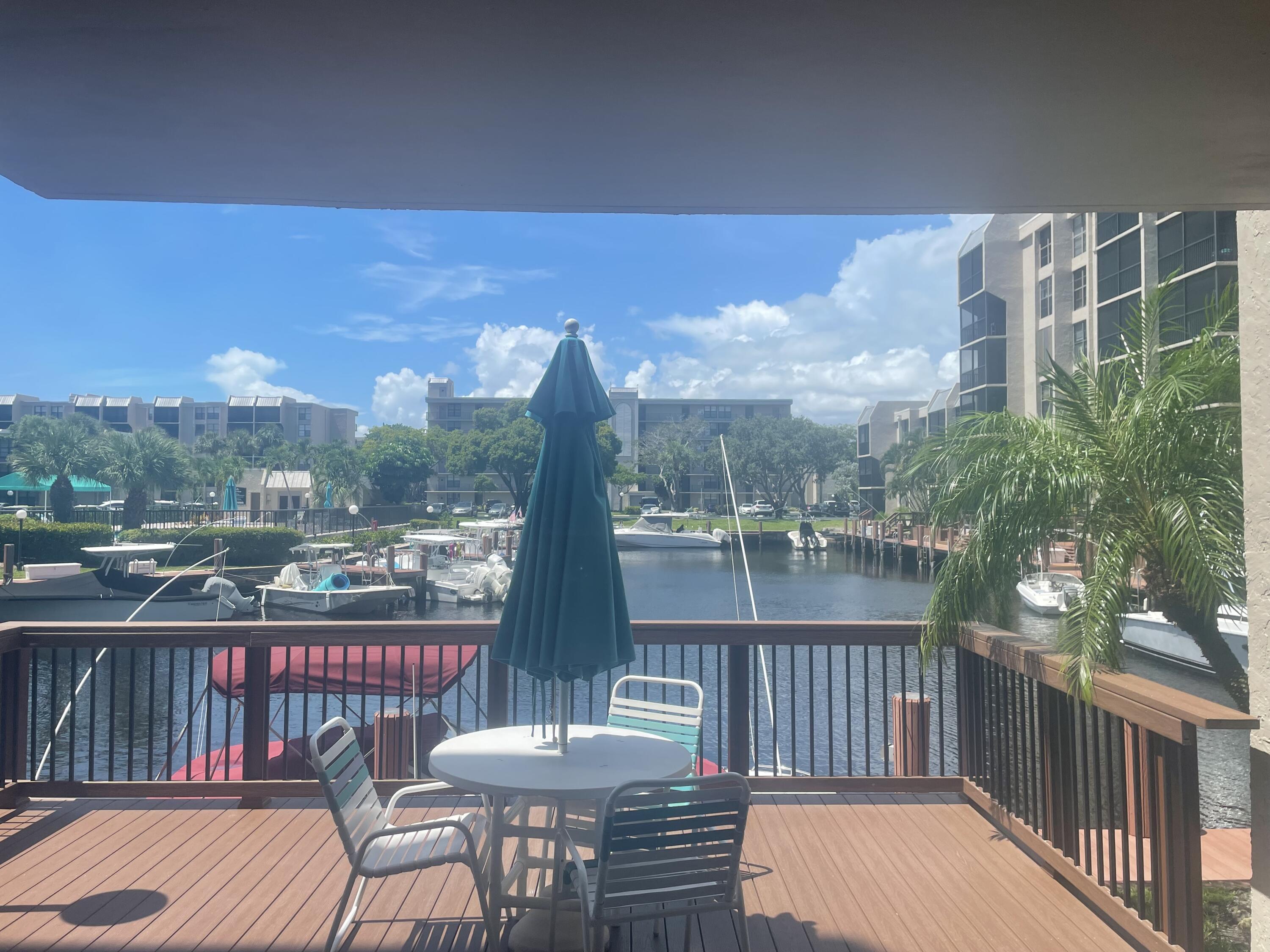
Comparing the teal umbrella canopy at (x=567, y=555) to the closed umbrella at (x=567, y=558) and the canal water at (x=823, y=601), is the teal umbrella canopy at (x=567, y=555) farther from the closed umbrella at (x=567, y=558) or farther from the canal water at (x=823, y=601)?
the canal water at (x=823, y=601)

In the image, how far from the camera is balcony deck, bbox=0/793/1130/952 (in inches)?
109

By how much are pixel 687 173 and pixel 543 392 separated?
0.93m

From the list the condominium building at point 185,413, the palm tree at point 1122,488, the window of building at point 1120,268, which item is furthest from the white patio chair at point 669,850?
the condominium building at point 185,413

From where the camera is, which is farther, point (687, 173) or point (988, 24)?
point (687, 173)

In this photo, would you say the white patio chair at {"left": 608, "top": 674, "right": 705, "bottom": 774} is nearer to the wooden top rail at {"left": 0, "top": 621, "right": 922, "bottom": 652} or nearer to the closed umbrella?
the wooden top rail at {"left": 0, "top": 621, "right": 922, "bottom": 652}

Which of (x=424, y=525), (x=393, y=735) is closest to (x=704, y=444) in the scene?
(x=424, y=525)

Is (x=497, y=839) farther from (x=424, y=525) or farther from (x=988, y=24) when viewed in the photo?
(x=424, y=525)

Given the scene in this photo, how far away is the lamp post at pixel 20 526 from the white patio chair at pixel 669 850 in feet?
100

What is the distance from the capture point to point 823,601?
27.0 meters

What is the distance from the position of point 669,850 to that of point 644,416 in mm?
68804

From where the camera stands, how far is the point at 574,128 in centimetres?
217

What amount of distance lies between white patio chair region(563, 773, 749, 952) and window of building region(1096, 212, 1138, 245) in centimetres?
2862

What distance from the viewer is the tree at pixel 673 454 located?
196ft

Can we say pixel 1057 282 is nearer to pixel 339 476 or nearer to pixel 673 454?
pixel 673 454
